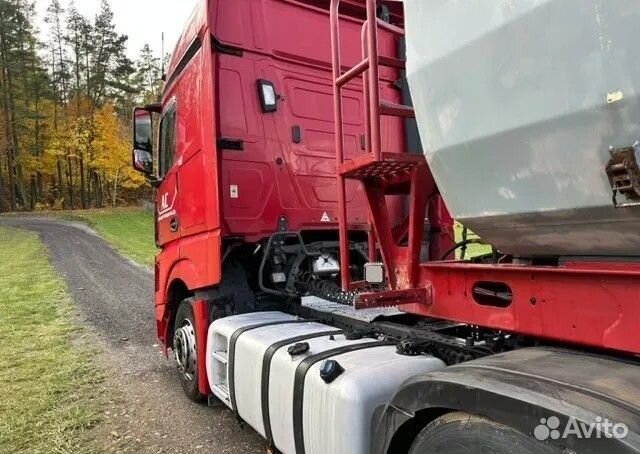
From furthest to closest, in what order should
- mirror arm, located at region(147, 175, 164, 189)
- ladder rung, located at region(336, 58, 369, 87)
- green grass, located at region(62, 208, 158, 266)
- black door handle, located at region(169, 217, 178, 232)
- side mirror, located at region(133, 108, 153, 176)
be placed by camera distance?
green grass, located at region(62, 208, 158, 266)
mirror arm, located at region(147, 175, 164, 189)
side mirror, located at region(133, 108, 153, 176)
black door handle, located at region(169, 217, 178, 232)
ladder rung, located at region(336, 58, 369, 87)

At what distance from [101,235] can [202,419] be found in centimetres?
2085

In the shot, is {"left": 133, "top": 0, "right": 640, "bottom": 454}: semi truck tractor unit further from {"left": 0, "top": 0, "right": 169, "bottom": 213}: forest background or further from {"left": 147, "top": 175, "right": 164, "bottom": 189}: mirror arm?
{"left": 0, "top": 0, "right": 169, "bottom": 213}: forest background

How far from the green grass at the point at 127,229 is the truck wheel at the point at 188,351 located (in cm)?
1127

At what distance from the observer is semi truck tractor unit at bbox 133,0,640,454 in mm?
1376

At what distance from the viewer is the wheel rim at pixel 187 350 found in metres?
4.21

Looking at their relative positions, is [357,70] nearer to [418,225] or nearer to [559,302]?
[418,225]

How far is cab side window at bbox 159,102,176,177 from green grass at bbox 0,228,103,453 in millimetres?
2224

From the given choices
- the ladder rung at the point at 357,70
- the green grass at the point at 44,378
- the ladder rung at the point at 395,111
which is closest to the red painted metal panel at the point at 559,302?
the ladder rung at the point at 395,111

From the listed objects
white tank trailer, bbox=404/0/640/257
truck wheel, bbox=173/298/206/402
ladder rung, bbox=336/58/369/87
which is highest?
ladder rung, bbox=336/58/369/87

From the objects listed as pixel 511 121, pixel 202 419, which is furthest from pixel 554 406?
pixel 202 419

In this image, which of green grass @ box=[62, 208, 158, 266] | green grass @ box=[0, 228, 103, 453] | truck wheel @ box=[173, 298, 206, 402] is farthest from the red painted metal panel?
green grass @ box=[62, 208, 158, 266]

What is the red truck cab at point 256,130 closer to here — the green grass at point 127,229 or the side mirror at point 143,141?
the side mirror at point 143,141

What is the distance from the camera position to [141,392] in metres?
4.76

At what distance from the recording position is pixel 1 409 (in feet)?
14.3
